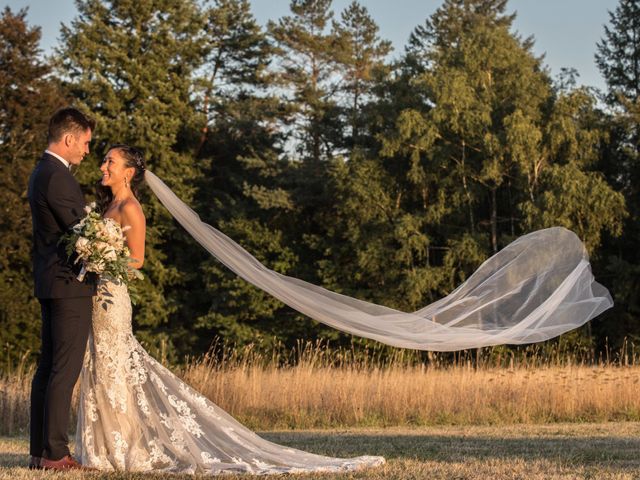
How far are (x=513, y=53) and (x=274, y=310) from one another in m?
13.5

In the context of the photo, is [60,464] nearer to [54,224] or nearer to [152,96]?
[54,224]

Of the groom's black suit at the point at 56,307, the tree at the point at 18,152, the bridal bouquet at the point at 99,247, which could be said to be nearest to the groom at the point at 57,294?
the groom's black suit at the point at 56,307

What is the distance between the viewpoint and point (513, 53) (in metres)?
35.6

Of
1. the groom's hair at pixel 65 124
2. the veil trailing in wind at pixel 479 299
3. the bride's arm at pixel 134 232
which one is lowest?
the veil trailing in wind at pixel 479 299

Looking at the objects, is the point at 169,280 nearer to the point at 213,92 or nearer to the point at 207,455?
the point at 213,92

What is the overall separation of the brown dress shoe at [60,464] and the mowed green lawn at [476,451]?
0.15 meters

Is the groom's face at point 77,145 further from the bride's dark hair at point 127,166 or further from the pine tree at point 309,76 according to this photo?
the pine tree at point 309,76

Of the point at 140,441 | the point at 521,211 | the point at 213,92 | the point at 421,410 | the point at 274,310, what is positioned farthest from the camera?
the point at 213,92

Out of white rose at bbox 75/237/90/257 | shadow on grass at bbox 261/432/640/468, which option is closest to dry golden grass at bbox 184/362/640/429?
shadow on grass at bbox 261/432/640/468

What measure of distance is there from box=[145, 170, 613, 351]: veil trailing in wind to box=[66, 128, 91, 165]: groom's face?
906mm

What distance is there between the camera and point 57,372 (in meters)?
6.72

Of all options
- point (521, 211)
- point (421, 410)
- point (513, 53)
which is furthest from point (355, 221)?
point (421, 410)

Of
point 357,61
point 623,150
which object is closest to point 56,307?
point 623,150

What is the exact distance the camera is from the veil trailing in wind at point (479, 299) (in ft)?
25.6
